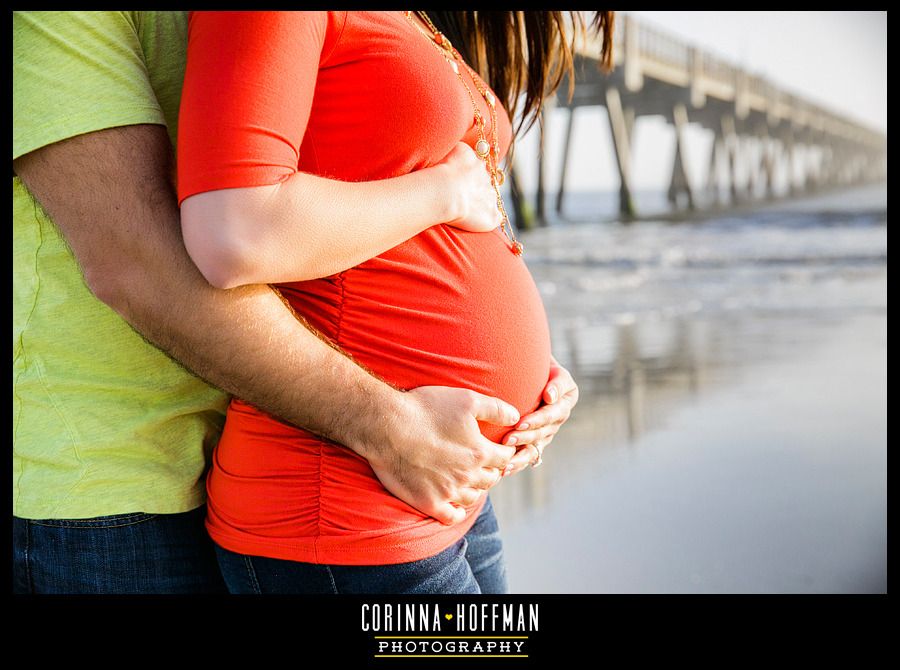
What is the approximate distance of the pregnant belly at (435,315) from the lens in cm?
96

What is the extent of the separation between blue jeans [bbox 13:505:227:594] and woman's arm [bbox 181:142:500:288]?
35 centimetres

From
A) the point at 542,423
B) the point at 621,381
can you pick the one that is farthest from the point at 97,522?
the point at 621,381

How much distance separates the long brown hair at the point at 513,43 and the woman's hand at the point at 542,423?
1.71ft

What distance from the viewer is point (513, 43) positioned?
1.43 m

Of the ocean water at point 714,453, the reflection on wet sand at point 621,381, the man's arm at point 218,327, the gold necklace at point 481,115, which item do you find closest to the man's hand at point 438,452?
the man's arm at point 218,327

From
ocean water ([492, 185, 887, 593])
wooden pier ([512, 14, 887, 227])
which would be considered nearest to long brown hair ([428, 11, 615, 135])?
ocean water ([492, 185, 887, 593])

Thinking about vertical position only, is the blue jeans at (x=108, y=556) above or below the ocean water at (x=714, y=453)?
above

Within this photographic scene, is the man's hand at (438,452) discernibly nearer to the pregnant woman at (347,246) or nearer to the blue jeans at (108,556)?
the pregnant woman at (347,246)

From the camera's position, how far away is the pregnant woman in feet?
2.73

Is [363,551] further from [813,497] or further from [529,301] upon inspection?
[813,497]

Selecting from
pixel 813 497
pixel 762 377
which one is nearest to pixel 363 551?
pixel 813 497

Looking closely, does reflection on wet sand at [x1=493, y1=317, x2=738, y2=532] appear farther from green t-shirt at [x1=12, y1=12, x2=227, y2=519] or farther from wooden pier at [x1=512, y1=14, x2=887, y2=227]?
wooden pier at [x1=512, y1=14, x2=887, y2=227]

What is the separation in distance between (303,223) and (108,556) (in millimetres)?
463

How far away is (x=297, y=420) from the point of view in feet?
3.05
